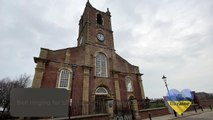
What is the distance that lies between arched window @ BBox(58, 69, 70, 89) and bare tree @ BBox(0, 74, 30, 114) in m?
22.3

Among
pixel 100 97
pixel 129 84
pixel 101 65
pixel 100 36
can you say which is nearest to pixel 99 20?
pixel 100 36

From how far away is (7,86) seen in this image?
33.3 meters

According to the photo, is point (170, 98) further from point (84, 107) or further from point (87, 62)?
point (87, 62)

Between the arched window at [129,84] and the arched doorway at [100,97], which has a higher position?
the arched window at [129,84]

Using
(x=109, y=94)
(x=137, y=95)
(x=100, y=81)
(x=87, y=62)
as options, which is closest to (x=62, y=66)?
(x=87, y=62)

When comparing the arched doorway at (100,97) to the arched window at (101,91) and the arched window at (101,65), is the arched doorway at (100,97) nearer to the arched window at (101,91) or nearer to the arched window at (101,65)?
the arched window at (101,91)

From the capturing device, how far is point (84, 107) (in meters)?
14.9

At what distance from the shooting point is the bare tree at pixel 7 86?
29.8 meters

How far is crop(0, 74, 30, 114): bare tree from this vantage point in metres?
29.8

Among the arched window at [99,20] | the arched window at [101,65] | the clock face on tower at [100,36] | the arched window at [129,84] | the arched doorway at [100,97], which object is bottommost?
the arched doorway at [100,97]

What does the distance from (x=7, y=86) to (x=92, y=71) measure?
29163 millimetres

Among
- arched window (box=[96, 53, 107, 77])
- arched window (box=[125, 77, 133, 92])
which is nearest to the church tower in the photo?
arched window (box=[96, 53, 107, 77])

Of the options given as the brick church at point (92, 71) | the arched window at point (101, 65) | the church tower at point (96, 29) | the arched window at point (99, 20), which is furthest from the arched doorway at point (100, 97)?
the arched window at point (99, 20)

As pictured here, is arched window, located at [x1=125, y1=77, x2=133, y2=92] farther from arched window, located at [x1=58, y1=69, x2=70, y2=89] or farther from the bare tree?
the bare tree
